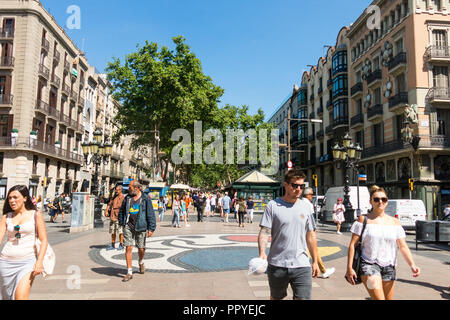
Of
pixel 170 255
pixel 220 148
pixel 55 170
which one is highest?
pixel 220 148

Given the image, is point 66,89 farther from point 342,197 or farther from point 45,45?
point 342,197

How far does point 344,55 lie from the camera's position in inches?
1542

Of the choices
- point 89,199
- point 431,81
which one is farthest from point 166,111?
point 431,81

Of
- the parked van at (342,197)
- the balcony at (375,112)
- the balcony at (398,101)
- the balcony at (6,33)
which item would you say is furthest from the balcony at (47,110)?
the balcony at (398,101)

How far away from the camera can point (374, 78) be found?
31.6m

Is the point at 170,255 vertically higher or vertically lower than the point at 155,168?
lower

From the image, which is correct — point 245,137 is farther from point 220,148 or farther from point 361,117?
point 361,117

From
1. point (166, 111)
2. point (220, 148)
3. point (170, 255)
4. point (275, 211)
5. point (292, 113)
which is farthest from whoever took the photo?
point (292, 113)

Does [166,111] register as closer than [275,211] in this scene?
No

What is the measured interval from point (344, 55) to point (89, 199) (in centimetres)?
3342

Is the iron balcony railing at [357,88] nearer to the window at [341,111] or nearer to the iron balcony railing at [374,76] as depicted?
the iron balcony railing at [374,76]

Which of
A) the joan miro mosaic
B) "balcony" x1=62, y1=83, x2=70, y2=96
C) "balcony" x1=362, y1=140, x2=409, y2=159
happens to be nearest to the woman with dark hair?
the joan miro mosaic

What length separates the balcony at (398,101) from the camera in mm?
27234

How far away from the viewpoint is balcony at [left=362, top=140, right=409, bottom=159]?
1079 inches
